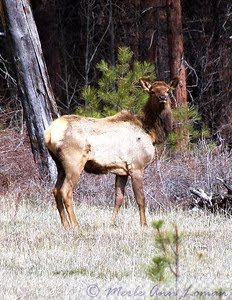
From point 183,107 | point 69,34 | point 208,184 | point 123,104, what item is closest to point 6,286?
point 208,184

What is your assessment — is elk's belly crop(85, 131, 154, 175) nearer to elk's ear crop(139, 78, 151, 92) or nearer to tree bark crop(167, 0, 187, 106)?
elk's ear crop(139, 78, 151, 92)

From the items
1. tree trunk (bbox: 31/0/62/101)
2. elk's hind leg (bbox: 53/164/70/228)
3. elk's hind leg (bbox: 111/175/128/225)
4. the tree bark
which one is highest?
elk's hind leg (bbox: 53/164/70/228)

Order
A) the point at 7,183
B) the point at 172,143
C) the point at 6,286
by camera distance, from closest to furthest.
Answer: the point at 6,286
the point at 7,183
the point at 172,143

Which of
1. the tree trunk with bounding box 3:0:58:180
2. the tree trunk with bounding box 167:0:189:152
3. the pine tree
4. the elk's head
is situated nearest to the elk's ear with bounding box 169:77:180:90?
the elk's head

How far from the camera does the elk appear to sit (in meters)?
12.1

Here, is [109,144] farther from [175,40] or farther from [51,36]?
[51,36]

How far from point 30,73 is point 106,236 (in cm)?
608

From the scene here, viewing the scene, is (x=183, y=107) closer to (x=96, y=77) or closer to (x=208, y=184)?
(x=208, y=184)

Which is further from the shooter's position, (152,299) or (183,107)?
(183,107)

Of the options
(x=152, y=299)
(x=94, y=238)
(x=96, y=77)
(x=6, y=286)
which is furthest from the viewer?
(x=96, y=77)

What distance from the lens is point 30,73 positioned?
16.6 meters

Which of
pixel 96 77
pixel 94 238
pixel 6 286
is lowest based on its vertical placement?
pixel 96 77

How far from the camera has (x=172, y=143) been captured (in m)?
18.7

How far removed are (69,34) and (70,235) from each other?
18688 millimetres
